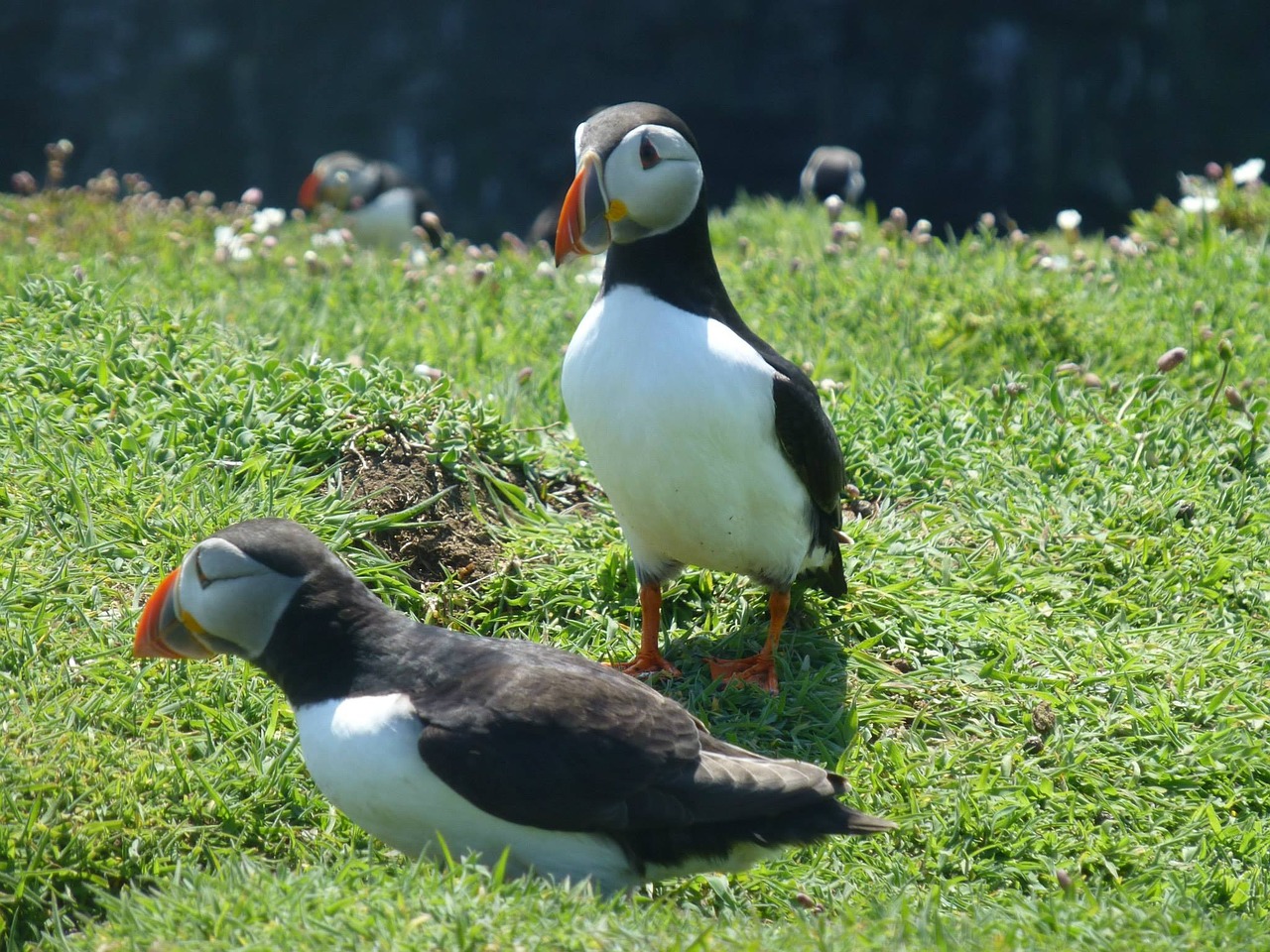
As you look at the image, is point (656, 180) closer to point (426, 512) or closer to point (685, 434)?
point (685, 434)

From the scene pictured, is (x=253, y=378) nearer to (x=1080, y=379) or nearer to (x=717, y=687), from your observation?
(x=717, y=687)

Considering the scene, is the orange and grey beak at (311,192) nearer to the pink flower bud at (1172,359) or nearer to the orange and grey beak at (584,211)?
the pink flower bud at (1172,359)

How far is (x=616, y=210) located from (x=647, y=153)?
6.9 inches

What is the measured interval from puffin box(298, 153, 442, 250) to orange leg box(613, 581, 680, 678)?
679cm

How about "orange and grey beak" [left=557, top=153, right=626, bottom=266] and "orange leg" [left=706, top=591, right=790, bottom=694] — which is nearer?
"orange and grey beak" [left=557, top=153, right=626, bottom=266]

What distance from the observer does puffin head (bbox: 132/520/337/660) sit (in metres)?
3.21

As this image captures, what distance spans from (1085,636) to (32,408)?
344cm

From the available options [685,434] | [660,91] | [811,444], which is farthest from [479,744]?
[660,91]

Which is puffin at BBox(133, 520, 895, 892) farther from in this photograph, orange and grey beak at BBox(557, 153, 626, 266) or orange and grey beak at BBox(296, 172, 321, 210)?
orange and grey beak at BBox(296, 172, 321, 210)

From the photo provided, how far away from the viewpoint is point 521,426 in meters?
5.33

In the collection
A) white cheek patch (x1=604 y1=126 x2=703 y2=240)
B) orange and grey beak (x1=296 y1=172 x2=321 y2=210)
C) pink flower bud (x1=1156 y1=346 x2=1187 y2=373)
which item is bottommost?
orange and grey beak (x1=296 y1=172 x2=321 y2=210)

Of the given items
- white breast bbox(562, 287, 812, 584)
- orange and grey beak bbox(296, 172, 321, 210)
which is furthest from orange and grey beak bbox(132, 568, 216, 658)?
orange and grey beak bbox(296, 172, 321, 210)

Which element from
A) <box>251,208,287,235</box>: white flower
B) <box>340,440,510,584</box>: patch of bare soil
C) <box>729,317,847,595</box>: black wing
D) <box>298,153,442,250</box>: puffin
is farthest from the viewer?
<box>298,153,442,250</box>: puffin

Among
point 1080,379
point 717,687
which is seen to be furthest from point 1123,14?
point 717,687
